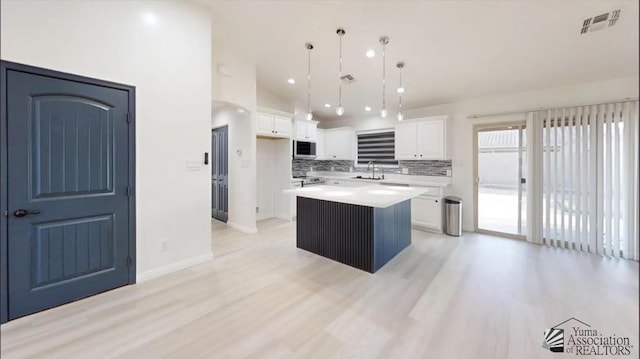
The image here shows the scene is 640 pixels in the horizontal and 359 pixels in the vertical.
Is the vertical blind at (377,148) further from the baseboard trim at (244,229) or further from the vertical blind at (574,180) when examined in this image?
the baseboard trim at (244,229)

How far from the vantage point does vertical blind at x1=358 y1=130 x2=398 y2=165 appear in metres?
6.09

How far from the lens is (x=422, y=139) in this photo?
5.32m

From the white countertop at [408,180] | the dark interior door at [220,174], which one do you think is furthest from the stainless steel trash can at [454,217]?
the dark interior door at [220,174]

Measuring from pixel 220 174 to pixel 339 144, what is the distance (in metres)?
2.80

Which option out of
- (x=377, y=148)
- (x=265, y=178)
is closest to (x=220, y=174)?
(x=265, y=178)

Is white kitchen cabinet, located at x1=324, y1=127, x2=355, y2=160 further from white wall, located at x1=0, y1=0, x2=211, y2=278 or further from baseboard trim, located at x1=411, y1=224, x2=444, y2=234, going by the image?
white wall, located at x1=0, y1=0, x2=211, y2=278

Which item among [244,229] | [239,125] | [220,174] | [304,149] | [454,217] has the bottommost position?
[244,229]

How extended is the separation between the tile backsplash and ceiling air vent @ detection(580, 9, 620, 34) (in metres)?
2.66

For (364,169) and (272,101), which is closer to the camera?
(272,101)

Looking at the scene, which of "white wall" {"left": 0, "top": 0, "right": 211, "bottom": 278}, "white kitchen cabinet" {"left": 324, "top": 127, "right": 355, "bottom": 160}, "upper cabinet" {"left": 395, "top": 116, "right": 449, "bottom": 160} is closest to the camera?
"white wall" {"left": 0, "top": 0, "right": 211, "bottom": 278}

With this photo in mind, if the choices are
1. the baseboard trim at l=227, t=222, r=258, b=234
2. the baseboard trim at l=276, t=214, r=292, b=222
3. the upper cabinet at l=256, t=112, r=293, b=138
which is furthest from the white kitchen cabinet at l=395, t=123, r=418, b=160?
the baseboard trim at l=227, t=222, r=258, b=234

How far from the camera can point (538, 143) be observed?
425 cm

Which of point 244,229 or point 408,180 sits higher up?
point 408,180

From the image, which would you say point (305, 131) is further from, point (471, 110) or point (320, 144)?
point (471, 110)
